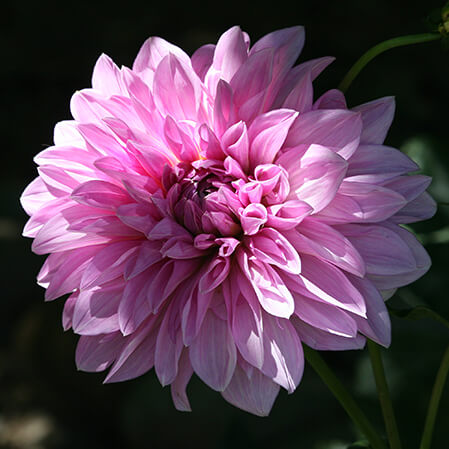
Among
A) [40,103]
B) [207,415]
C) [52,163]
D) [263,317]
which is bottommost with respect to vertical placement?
[207,415]

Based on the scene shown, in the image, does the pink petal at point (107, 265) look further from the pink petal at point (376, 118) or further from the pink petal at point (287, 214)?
the pink petal at point (376, 118)

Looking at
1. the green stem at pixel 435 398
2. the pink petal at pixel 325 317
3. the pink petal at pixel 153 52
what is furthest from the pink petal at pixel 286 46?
the green stem at pixel 435 398

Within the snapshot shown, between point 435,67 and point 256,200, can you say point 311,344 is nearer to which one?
point 256,200

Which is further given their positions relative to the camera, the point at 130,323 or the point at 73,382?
the point at 73,382

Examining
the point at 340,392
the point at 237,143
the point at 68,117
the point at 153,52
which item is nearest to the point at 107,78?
the point at 153,52

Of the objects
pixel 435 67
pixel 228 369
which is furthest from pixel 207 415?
pixel 435 67

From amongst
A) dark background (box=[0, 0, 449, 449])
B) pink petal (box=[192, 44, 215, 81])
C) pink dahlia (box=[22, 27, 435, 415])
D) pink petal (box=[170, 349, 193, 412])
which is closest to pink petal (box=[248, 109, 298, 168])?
pink dahlia (box=[22, 27, 435, 415])

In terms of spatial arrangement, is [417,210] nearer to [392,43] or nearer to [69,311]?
[392,43]
